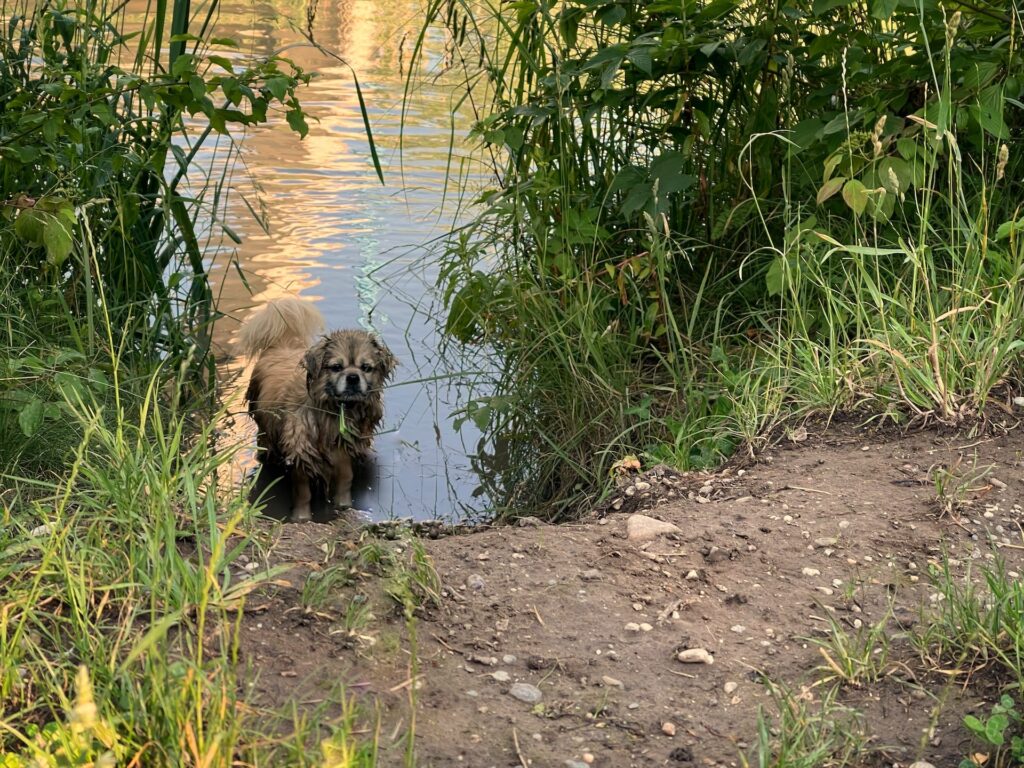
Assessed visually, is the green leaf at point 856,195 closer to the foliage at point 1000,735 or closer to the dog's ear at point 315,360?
the foliage at point 1000,735

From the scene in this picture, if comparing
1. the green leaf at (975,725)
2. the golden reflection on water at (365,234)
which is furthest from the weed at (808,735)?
the golden reflection on water at (365,234)

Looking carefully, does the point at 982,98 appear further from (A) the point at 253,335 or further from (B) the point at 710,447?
(A) the point at 253,335

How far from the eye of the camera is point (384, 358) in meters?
5.50

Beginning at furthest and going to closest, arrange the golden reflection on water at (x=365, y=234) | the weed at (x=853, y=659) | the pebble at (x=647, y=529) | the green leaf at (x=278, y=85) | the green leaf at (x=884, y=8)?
1. the golden reflection on water at (x=365, y=234)
2. the green leaf at (x=278, y=85)
3. the green leaf at (x=884, y=8)
4. the pebble at (x=647, y=529)
5. the weed at (x=853, y=659)

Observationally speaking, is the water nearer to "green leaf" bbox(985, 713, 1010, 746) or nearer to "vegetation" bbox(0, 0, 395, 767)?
"vegetation" bbox(0, 0, 395, 767)

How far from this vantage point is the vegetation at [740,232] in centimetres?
376

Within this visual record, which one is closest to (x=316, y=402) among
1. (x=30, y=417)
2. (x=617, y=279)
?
(x=617, y=279)

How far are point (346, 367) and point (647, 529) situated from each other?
7.81ft

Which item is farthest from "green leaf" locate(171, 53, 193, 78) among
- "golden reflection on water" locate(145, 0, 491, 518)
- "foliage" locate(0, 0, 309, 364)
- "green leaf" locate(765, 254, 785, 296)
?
"green leaf" locate(765, 254, 785, 296)

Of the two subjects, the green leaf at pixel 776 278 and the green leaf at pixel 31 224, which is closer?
the green leaf at pixel 31 224

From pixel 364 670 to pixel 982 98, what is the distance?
263cm

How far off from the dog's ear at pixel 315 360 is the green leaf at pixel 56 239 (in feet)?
6.34

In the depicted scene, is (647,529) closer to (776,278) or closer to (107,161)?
(776,278)

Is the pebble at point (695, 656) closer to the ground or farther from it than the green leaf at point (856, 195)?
closer to the ground
